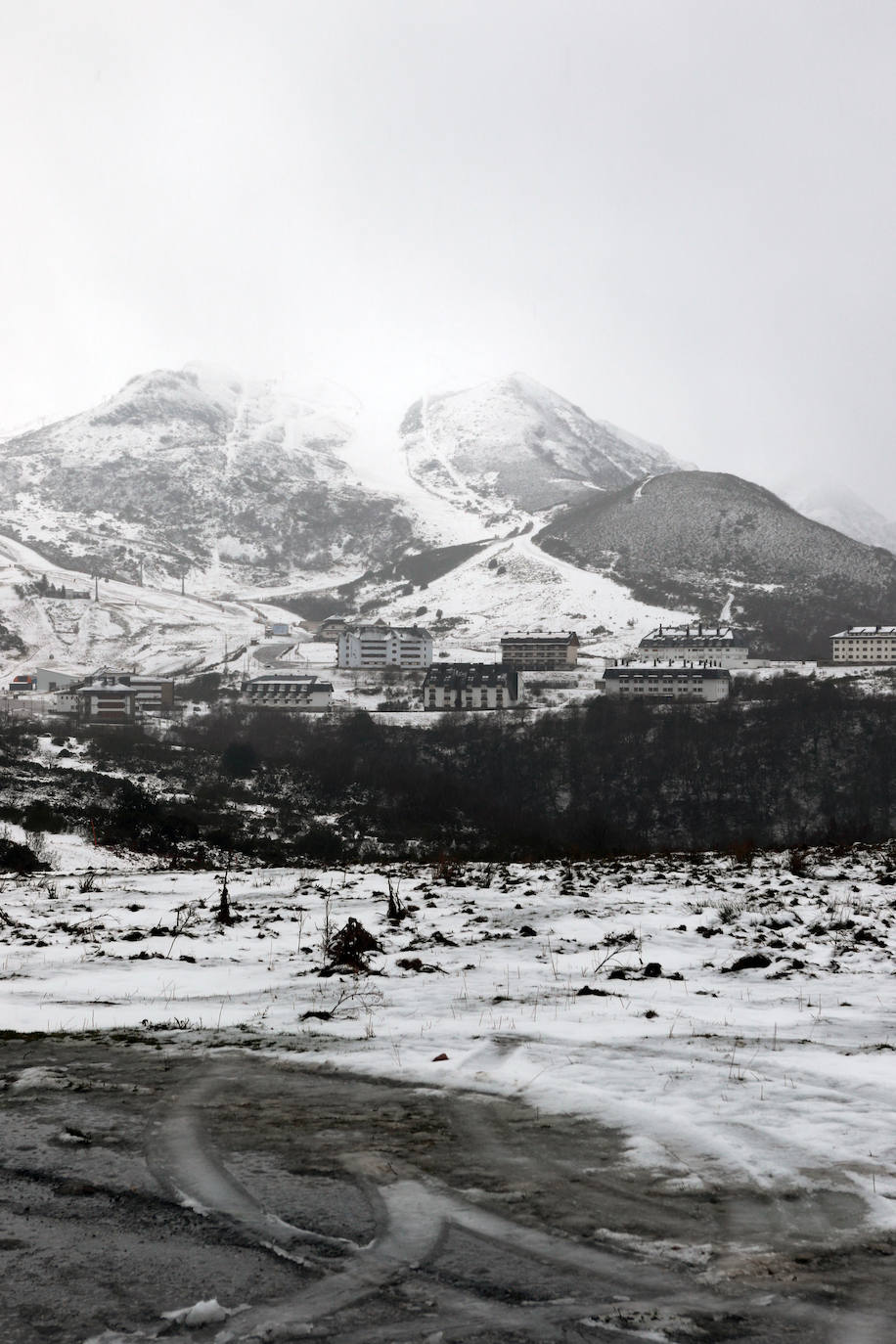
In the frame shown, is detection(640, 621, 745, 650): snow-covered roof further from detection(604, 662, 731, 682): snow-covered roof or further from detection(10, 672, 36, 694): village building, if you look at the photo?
detection(10, 672, 36, 694): village building

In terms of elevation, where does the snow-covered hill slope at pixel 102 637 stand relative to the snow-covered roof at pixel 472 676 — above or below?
above

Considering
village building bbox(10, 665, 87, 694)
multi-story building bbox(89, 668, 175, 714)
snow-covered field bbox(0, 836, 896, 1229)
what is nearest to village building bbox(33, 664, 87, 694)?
village building bbox(10, 665, 87, 694)

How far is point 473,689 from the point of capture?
121500 millimetres

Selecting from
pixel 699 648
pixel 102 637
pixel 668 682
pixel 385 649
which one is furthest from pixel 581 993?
pixel 102 637

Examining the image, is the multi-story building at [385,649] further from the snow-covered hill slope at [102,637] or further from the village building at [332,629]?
the village building at [332,629]

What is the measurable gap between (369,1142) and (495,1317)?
75.6 inches

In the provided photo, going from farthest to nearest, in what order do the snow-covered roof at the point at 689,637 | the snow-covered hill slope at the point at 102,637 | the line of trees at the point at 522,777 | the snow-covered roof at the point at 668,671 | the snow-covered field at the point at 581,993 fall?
the snow-covered hill slope at the point at 102,637
the snow-covered roof at the point at 689,637
the snow-covered roof at the point at 668,671
the line of trees at the point at 522,777
the snow-covered field at the point at 581,993

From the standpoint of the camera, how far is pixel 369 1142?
536cm

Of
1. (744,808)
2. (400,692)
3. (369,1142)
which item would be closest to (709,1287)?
(369,1142)

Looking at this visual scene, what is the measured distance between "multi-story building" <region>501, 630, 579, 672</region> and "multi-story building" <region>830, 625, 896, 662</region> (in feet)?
137

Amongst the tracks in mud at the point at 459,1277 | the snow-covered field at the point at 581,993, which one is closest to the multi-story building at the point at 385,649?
the snow-covered field at the point at 581,993

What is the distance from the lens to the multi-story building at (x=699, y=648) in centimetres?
14738

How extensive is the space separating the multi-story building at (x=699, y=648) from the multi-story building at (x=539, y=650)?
1121 cm

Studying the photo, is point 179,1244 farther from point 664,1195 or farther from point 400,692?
point 400,692
